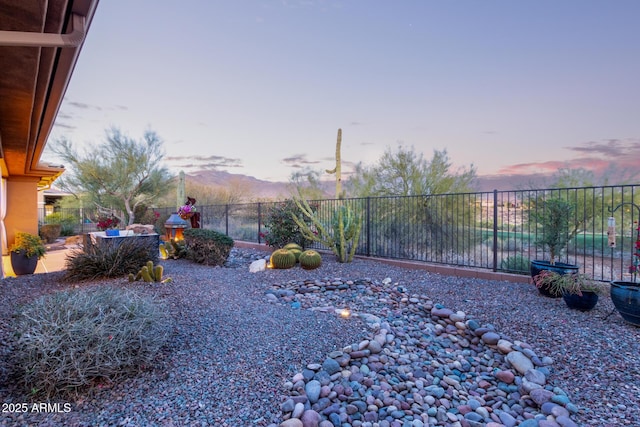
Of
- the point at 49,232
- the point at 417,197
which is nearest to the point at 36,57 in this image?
the point at 417,197

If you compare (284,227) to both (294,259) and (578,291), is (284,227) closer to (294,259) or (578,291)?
(294,259)

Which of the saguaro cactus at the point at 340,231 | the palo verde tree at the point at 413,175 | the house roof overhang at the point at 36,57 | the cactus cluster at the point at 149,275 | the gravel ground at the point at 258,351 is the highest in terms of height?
the house roof overhang at the point at 36,57

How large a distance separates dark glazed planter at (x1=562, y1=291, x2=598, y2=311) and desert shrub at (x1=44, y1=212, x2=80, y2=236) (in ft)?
65.8

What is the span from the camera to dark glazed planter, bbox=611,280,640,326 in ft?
12.3

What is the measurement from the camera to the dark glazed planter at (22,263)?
7.33m

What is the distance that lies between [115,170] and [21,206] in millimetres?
5576

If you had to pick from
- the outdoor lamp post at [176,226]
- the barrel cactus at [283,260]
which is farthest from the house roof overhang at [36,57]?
the barrel cactus at [283,260]

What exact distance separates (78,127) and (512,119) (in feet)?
52.8

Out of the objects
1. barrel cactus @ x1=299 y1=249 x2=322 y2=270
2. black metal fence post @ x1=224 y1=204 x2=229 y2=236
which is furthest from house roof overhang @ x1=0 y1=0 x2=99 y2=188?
black metal fence post @ x1=224 y1=204 x2=229 y2=236

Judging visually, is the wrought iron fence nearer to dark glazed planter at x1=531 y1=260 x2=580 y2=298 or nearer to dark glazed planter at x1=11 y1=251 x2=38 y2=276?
dark glazed planter at x1=531 y1=260 x2=580 y2=298

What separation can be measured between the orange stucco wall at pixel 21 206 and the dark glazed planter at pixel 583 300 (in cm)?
1395

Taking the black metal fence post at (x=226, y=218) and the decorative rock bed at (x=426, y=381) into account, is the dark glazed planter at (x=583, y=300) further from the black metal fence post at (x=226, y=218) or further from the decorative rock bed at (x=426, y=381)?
the black metal fence post at (x=226, y=218)

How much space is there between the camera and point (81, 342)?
7.57ft

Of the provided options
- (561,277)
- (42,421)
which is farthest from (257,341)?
(561,277)
